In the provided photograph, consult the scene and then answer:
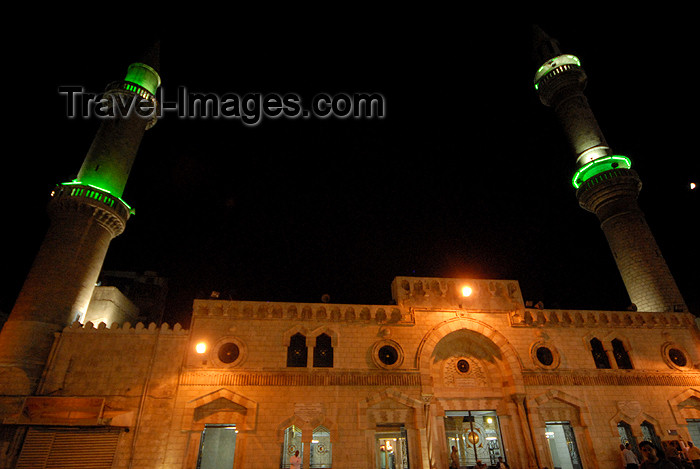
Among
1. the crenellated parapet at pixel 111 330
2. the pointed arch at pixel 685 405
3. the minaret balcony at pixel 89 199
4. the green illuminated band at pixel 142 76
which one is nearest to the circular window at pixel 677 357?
the pointed arch at pixel 685 405

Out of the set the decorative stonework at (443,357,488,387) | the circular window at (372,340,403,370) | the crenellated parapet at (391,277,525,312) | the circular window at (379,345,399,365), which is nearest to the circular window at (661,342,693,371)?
the crenellated parapet at (391,277,525,312)

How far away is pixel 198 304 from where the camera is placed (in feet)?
58.1

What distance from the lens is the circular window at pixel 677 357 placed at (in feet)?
67.7

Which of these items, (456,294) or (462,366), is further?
(456,294)

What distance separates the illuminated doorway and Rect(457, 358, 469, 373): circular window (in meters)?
1.95

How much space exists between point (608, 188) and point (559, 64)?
523 inches

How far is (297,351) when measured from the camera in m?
17.9

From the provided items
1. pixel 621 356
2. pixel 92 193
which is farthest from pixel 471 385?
pixel 92 193

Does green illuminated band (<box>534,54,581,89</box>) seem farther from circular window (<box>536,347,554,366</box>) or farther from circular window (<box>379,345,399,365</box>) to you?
circular window (<box>379,345,399,365</box>)

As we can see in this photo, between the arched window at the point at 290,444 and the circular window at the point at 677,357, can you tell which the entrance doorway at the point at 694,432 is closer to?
the circular window at the point at 677,357

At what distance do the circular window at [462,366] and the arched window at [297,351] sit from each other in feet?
26.6

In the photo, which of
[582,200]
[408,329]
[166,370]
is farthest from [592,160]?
[166,370]

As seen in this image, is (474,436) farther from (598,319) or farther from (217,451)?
(217,451)

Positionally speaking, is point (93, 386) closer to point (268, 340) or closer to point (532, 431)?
point (268, 340)
